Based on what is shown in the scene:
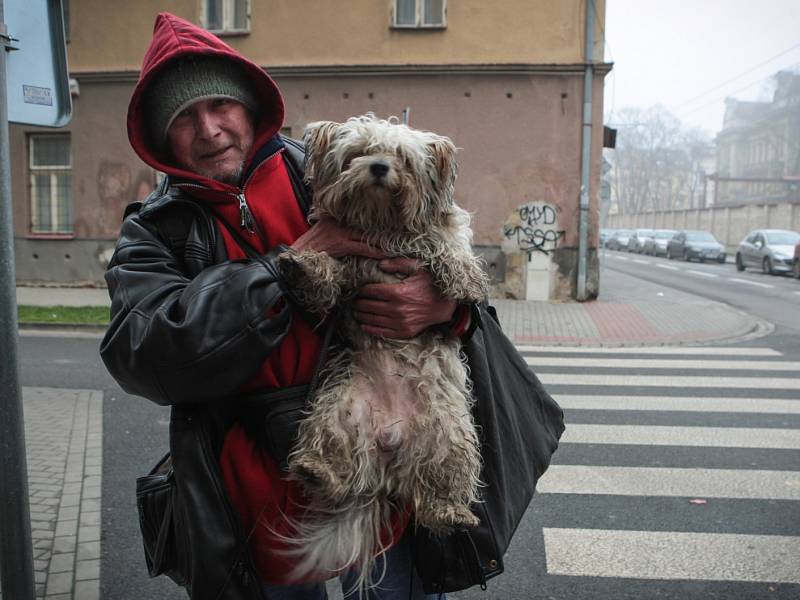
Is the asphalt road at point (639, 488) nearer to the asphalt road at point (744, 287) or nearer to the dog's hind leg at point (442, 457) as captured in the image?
the dog's hind leg at point (442, 457)

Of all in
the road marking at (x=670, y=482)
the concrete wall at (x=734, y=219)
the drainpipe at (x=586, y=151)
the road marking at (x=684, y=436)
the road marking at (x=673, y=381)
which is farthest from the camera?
the concrete wall at (x=734, y=219)

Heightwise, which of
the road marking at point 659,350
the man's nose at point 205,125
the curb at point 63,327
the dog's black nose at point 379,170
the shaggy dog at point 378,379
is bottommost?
the road marking at point 659,350

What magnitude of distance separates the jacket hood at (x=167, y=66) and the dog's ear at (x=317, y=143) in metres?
0.12

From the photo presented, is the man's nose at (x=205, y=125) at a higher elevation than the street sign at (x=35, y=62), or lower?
lower

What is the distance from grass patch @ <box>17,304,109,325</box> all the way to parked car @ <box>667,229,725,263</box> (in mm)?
28711

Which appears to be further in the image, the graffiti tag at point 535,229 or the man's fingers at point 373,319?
the graffiti tag at point 535,229

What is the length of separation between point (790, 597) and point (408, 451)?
288cm

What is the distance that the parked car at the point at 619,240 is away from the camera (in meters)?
50.2

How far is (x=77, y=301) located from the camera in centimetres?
1518

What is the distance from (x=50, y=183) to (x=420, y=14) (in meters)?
10.1

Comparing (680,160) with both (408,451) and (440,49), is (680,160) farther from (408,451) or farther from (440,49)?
(408,451)

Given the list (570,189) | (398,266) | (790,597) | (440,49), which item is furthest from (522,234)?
(398,266)

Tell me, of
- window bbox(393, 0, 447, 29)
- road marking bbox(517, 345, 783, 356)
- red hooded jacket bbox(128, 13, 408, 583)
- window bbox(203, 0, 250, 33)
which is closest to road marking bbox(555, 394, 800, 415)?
road marking bbox(517, 345, 783, 356)

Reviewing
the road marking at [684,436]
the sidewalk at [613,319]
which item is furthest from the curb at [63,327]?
the road marking at [684,436]
